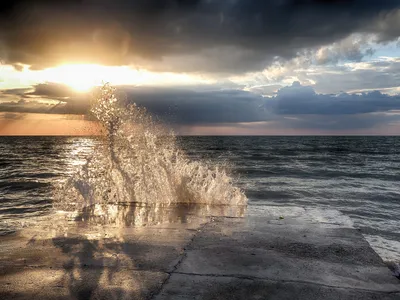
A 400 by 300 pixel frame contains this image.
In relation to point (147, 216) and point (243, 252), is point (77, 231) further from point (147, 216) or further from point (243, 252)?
point (243, 252)

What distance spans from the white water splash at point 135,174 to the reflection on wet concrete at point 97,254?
1.85m

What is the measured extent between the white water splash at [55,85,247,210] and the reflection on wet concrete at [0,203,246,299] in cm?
185

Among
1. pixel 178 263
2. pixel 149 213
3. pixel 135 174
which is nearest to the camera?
pixel 178 263

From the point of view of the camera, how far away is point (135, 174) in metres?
9.36

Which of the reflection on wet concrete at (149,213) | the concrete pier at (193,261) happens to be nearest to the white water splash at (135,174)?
the reflection on wet concrete at (149,213)

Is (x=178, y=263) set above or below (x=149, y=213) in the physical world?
above

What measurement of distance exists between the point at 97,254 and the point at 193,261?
3.91ft

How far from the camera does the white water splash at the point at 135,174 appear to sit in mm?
8664

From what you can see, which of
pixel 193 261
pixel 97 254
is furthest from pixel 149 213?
pixel 193 261

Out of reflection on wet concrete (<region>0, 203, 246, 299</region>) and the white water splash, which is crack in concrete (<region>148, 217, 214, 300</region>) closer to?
reflection on wet concrete (<region>0, 203, 246, 299</region>)

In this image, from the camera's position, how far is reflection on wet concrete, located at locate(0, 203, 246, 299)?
331 cm

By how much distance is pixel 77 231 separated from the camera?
540 centimetres

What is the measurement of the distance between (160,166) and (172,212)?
2719 millimetres

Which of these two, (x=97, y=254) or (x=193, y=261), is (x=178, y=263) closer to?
(x=193, y=261)
